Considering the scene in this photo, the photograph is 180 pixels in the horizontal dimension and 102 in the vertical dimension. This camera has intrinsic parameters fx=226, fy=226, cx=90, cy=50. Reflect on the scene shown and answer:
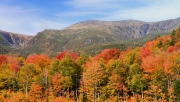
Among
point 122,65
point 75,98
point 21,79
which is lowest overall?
point 75,98

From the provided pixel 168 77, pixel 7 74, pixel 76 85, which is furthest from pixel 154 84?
pixel 7 74

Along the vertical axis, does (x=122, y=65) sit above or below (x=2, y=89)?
above

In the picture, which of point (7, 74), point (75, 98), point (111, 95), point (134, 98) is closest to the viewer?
point (134, 98)

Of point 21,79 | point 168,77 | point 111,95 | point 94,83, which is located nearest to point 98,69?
point 94,83

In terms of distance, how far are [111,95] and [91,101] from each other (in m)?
5.68

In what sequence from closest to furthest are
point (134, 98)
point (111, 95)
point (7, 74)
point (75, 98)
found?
point (134, 98) < point (111, 95) < point (75, 98) < point (7, 74)

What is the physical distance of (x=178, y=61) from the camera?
191 ft

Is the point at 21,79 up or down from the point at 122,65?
down

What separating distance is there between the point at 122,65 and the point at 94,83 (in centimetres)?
982

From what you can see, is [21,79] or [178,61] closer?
[178,61]

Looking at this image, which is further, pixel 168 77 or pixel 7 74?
pixel 7 74

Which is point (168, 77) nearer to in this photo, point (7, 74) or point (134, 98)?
point (134, 98)

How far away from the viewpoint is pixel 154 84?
56.8 meters

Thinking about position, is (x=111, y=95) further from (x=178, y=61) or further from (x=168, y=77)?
(x=178, y=61)
